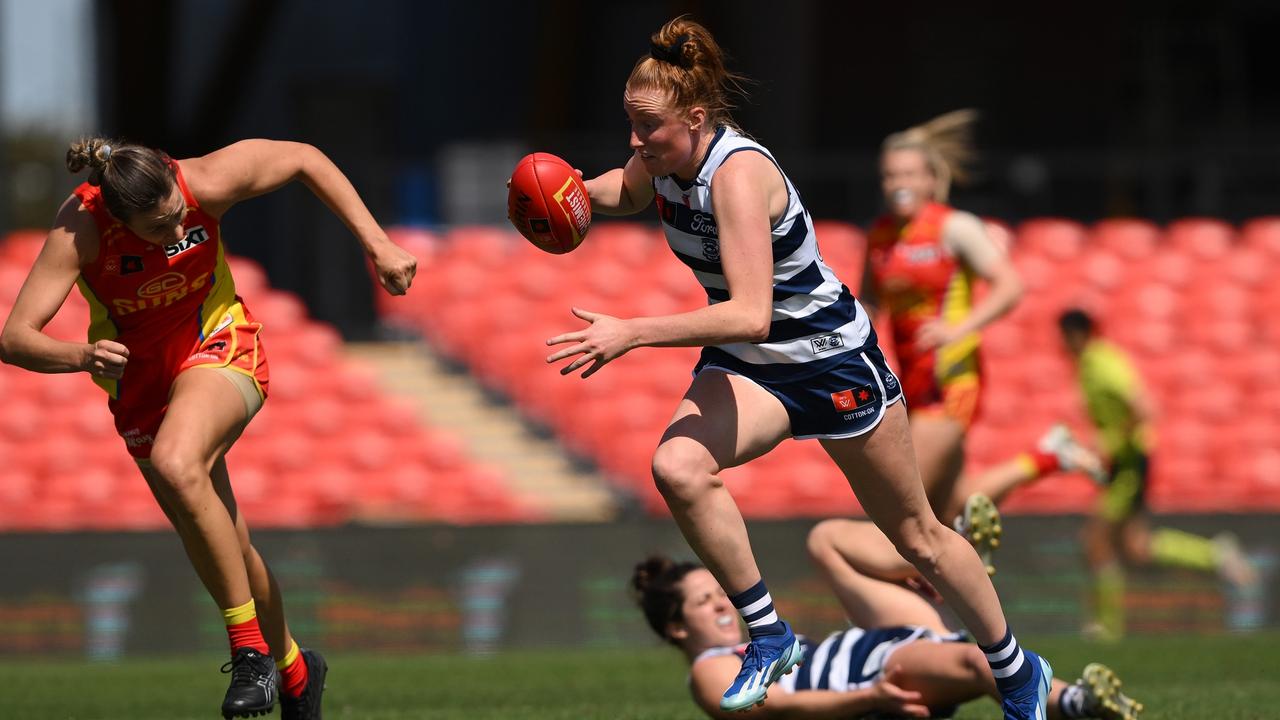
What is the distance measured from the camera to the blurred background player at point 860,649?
4688 millimetres

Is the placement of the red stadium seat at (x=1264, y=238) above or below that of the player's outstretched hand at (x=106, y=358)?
below

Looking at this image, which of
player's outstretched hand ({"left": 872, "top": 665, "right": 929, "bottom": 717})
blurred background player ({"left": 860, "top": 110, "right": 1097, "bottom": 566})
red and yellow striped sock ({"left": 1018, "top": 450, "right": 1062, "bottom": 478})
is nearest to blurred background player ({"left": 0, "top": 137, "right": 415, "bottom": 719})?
player's outstretched hand ({"left": 872, "top": 665, "right": 929, "bottom": 717})

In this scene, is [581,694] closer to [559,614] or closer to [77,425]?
[559,614]

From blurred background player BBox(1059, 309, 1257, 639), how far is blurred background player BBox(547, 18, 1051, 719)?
5.17 m

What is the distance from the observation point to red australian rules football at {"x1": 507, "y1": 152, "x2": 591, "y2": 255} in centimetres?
446

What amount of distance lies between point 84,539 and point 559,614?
2796 millimetres

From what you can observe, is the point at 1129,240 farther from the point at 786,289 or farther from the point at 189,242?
the point at 189,242

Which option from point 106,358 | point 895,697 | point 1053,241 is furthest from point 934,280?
point 1053,241

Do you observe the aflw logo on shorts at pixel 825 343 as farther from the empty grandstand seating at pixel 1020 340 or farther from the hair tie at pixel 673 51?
the empty grandstand seating at pixel 1020 340

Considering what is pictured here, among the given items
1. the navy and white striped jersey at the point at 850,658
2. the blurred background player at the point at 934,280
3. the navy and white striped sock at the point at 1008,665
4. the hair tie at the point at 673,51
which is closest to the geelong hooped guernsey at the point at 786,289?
the hair tie at the point at 673,51

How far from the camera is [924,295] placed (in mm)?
6598

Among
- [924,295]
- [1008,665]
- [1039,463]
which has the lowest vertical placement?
[1039,463]

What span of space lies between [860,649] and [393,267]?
6.16 ft

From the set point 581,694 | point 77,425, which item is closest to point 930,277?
point 581,694
